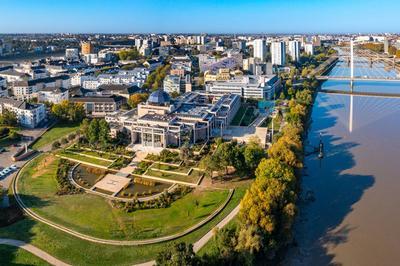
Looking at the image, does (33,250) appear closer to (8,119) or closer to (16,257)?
(16,257)

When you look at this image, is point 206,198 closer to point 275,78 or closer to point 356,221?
point 356,221

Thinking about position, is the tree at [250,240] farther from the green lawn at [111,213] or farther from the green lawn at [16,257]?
the green lawn at [16,257]

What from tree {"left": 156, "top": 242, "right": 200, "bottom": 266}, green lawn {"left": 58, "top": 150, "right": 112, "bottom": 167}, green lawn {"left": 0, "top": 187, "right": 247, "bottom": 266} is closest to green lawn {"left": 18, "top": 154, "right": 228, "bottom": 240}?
green lawn {"left": 0, "top": 187, "right": 247, "bottom": 266}

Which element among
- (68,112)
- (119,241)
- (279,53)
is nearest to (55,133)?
(68,112)

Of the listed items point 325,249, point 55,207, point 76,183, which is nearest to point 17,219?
point 55,207

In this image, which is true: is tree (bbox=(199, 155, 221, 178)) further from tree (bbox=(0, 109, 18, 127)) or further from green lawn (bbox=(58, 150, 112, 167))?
tree (bbox=(0, 109, 18, 127))
